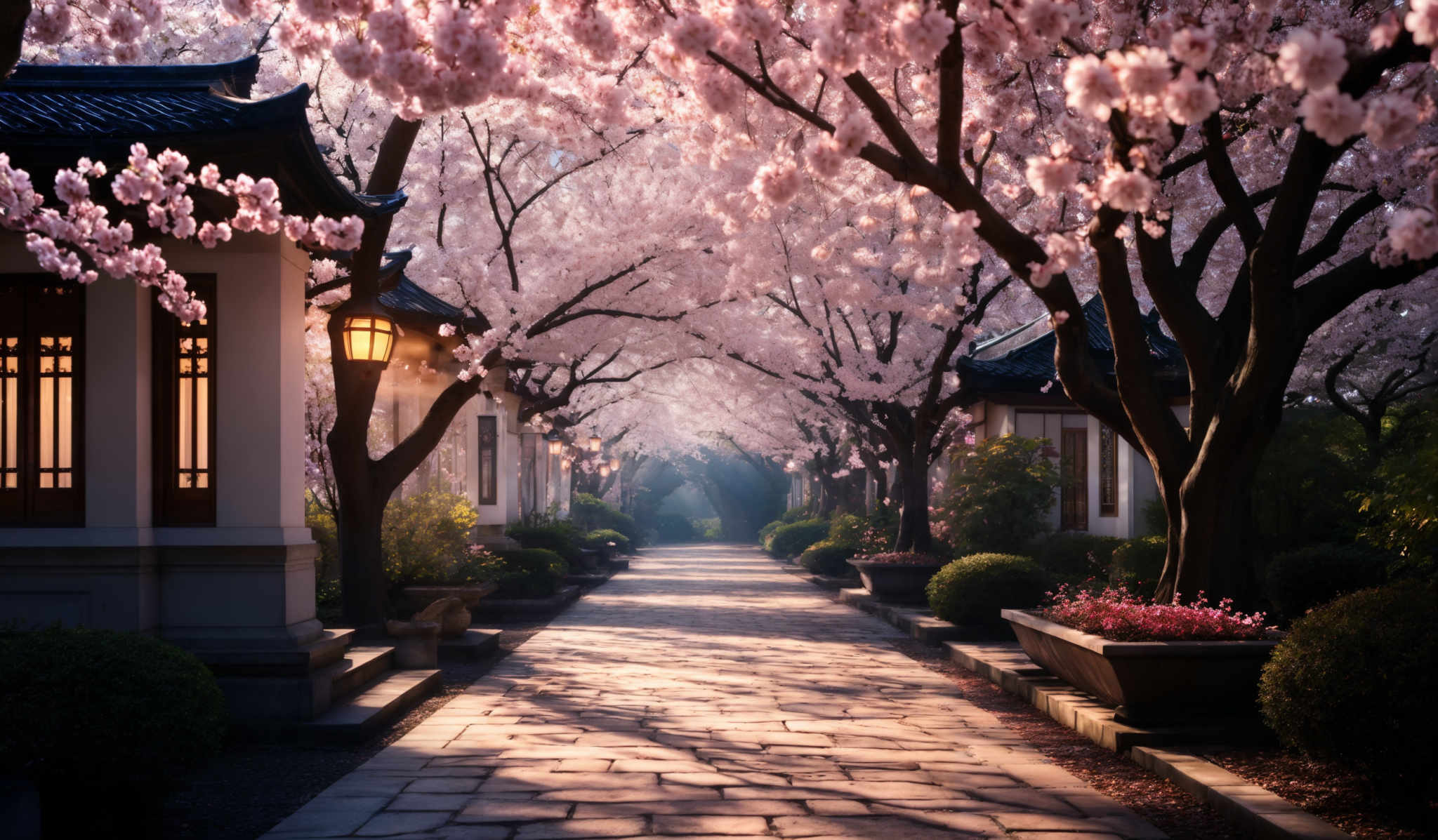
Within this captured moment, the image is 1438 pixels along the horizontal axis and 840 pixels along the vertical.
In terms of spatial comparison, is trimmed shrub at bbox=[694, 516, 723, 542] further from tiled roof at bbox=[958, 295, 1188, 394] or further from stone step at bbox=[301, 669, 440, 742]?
stone step at bbox=[301, 669, 440, 742]

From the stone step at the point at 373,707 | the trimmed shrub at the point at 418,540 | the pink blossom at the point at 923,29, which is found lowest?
the stone step at the point at 373,707

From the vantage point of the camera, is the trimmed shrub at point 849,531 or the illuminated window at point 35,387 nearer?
the illuminated window at point 35,387

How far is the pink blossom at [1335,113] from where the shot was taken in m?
4.29

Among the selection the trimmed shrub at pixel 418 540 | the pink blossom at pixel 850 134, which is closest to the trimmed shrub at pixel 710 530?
the trimmed shrub at pixel 418 540

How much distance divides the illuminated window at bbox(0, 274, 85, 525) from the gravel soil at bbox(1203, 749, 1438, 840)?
847cm

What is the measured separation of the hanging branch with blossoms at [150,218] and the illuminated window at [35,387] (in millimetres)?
949

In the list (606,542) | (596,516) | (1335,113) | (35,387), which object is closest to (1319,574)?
(1335,113)

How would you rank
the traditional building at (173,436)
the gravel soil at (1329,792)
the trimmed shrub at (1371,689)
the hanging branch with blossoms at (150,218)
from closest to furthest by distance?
the trimmed shrub at (1371,689)
the gravel soil at (1329,792)
the hanging branch with blossoms at (150,218)
the traditional building at (173,436)

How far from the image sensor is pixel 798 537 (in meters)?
41.4

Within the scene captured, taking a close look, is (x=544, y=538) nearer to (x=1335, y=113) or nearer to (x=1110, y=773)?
(x=1110, y=773)

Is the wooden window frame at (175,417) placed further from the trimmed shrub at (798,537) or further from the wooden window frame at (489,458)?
the trimmed shrub at (798,537)

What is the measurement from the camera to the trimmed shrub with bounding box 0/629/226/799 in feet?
19.1

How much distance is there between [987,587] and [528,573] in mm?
9251

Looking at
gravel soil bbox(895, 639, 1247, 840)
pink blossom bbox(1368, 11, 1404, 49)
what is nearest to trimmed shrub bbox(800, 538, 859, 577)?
gravel soil bbox(895, 639, 1247, 840)
